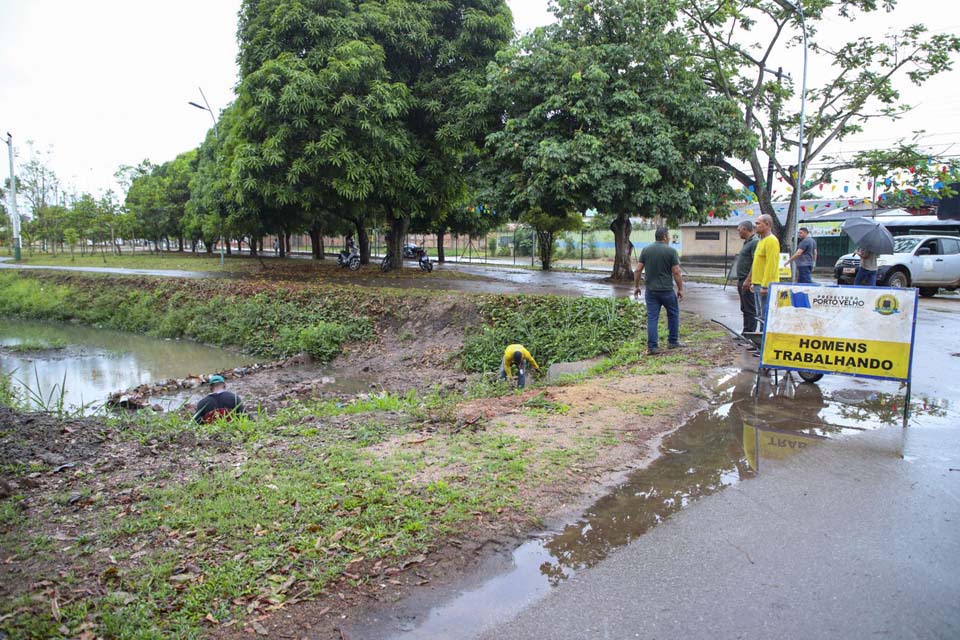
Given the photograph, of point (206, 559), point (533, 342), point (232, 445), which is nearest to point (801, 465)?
point (206, 559)

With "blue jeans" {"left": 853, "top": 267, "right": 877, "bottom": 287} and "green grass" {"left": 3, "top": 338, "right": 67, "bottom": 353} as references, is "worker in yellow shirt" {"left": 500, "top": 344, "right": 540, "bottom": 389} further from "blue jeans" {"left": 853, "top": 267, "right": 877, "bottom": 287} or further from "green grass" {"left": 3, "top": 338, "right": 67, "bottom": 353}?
"green grass" {"left": 3, "top": 338, "right": 67, "bottom": 353}

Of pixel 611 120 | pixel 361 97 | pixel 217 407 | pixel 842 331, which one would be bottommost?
pixel 217 407

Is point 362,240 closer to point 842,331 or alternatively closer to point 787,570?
point 842,331

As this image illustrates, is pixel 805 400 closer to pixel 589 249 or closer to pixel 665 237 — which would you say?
pixel 665 237

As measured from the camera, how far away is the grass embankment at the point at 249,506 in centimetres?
→ 331

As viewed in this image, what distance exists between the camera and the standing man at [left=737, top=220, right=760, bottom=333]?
1015 centimetres

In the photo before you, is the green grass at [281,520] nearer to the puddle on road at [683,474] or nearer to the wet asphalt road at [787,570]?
the puddle on road at [683,474]

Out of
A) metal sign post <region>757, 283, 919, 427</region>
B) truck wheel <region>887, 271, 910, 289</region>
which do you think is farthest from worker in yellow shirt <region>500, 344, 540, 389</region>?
truck wheel <region>887, 271, 910, 289</region>

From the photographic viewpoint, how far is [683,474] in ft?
17.2

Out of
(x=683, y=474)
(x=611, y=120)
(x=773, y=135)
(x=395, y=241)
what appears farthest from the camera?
(x=395, y=241)

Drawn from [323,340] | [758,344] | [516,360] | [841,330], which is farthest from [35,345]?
[841,330]

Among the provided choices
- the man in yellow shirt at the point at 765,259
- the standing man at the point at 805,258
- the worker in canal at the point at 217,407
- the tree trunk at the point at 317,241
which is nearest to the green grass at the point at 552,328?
the man in yellow shirt at the point at 765,259

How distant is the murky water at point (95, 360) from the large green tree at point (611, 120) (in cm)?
1028

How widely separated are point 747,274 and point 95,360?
1622 centimetres
